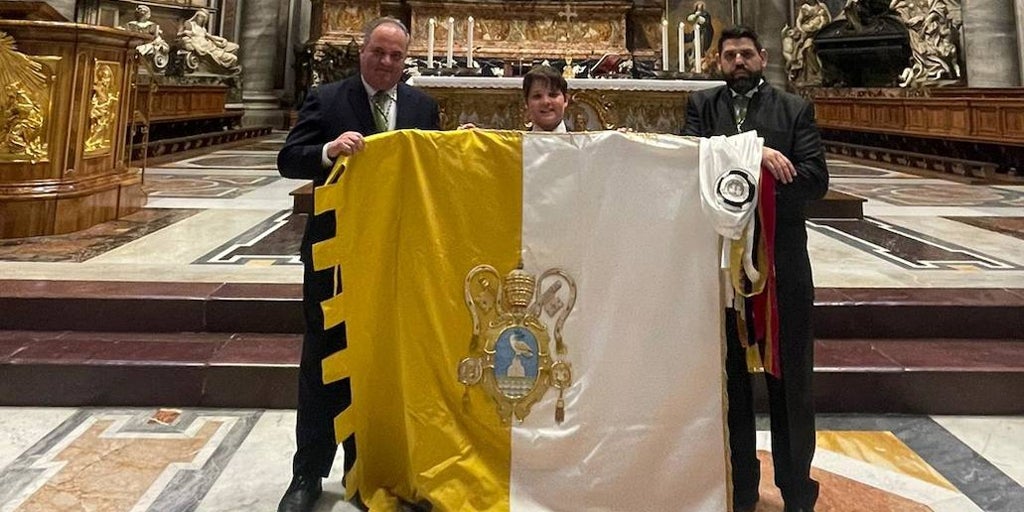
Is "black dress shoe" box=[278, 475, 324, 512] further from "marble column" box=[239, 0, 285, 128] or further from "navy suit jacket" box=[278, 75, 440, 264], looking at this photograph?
"marble column" box=[239, 0, 285, 128]

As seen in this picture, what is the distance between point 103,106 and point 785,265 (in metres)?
5.28

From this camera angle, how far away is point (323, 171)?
2.06 m

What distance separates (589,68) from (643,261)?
544cm

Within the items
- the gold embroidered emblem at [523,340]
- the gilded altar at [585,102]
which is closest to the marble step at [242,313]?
the gold embroidered emblem at [523,340]

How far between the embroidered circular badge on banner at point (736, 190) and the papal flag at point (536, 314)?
5 centimetres

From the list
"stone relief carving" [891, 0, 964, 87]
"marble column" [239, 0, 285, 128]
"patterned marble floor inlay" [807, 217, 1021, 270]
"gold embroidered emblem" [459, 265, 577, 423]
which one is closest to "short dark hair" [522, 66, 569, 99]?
"gold embroidered emblem" [459, 265, 577, 423]

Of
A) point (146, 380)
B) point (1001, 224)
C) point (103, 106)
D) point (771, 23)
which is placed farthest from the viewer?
point (771, 23)

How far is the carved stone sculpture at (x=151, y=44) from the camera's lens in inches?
546

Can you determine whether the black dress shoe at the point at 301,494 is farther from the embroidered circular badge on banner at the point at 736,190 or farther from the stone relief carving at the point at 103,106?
the stone relief carving at the point at 103,106

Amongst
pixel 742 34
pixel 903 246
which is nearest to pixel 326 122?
pixel 742 34

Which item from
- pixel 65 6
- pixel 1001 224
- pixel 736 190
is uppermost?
pixel 65 6

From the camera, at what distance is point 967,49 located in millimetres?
12328

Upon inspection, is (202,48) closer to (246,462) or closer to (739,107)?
(246,462)

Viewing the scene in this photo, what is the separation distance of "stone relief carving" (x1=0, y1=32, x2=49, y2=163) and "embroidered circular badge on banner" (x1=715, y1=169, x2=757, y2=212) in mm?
4846
